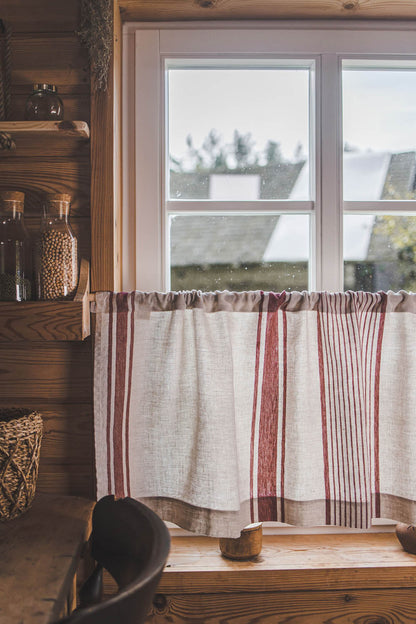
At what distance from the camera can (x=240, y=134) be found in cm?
137

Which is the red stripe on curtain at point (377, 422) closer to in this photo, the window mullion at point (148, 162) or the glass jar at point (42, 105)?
the window mullion at point (148, 162)

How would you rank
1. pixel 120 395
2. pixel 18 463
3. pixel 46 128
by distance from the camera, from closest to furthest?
pixel 18 463
pixel 46 128
pixel 120 395

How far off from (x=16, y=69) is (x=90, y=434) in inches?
39.7

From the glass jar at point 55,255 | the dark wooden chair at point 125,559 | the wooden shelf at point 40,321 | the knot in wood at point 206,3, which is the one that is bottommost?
the dark wooden chair at point 125,559

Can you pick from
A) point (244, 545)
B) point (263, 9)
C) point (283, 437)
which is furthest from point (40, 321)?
point (263, 9)

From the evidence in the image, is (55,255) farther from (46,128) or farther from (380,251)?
(380,251)

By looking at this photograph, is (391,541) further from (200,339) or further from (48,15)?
(48,15)

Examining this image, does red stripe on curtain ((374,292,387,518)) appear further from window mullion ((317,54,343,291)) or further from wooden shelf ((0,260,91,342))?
wooden shelf ((0,260,91,342))

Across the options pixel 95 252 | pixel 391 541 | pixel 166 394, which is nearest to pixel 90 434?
pixel 166 394

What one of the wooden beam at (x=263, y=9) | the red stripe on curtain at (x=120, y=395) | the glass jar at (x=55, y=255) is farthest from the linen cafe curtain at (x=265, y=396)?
the wooden beam at (x=263, y=9)

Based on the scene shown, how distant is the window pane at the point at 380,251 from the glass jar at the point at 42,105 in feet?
2.84

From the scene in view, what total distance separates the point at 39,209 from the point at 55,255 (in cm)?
23

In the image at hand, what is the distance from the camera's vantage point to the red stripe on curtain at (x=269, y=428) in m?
1.20

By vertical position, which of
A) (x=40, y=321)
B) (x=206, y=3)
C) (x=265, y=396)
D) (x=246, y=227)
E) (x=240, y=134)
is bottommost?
(x=265, y=396)
